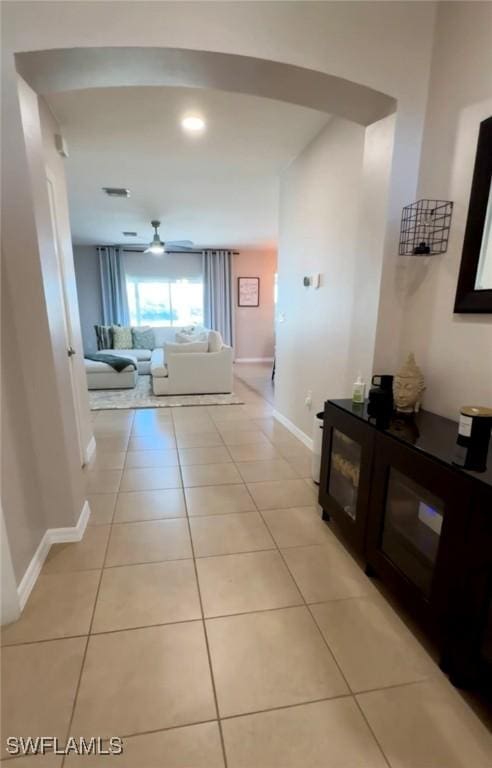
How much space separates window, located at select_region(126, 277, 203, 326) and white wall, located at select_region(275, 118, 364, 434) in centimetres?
457

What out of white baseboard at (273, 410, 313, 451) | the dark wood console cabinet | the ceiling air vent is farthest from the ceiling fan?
the dark wood console cabinet

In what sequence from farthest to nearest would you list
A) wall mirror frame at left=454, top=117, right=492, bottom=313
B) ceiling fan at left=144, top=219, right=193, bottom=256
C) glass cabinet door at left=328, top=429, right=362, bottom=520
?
ceiling fan at left=144, top=219, right=193, bottom=256 < glass cabinet door at left=328, top=429, right=362, bottom=520 < wall mirror frame at left=454, top=117, right=492, bottom=313

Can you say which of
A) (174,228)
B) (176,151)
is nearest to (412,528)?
(176,151)

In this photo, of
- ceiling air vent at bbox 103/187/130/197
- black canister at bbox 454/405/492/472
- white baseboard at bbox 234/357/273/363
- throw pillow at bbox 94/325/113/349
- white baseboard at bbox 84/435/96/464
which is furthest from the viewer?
white baseboard at bbox 234/357/273/363

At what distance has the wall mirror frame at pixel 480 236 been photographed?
4.63 ft

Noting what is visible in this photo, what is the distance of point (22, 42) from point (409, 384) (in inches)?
84.8

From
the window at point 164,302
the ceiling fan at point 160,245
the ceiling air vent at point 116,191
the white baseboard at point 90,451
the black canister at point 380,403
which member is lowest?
the white baseboard at point 90,451

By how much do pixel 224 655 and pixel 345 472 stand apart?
3.21 ft

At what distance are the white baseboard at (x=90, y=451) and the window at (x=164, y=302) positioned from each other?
16.9ft

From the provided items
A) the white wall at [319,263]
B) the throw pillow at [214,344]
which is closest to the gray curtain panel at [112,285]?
the throw pillow at [214,344]

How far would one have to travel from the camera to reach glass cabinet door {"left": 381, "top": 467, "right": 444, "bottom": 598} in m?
1.29

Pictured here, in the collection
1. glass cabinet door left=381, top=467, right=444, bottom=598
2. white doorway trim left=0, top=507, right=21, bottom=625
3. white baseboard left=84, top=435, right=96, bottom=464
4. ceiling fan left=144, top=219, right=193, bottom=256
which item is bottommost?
white baseboard left=84, top=435, right=96, bottom=464

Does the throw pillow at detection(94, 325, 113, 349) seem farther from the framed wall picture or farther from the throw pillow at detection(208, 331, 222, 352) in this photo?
the framed wall picture

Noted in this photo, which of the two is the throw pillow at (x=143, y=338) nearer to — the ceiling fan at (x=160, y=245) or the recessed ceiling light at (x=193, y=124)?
the ceiling fan at (x=160, y=245)
